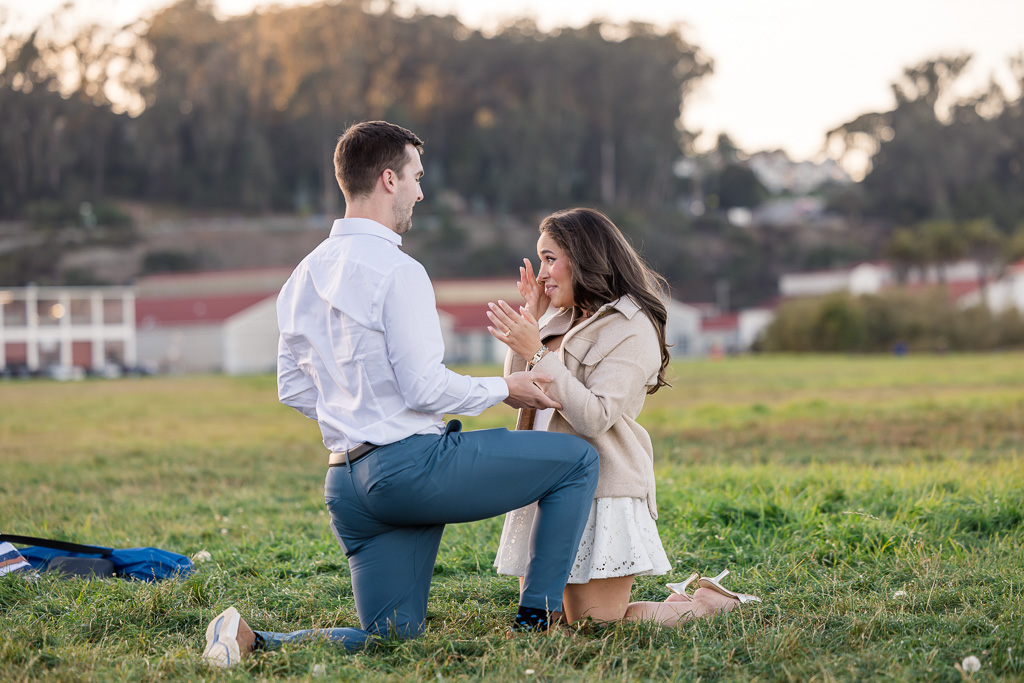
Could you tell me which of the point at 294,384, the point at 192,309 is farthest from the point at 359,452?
the point at 192,309

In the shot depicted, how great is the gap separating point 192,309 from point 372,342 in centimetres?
6754

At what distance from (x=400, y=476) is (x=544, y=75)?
4124 inches

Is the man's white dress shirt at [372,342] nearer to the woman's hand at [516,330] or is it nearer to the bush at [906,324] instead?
the woman's hand at [516,330]

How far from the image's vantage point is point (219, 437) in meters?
15.2

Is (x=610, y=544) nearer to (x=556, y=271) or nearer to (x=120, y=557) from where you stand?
(x=556, y=271)

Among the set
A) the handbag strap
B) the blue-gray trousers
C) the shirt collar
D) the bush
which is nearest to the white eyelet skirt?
the blue-gray trousers

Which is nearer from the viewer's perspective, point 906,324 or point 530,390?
point 530,390

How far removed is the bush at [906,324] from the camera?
53.5 metres

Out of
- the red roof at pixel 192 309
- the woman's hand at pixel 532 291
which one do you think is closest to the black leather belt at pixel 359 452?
the woman's hand at pixel 532 291

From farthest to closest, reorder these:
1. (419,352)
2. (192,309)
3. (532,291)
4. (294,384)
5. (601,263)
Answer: (192,309) → (532,291) → (601,263) → (294,384) → (419,352)

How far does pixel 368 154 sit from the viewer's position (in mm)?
3797

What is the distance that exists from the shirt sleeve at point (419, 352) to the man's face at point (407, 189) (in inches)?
10.4

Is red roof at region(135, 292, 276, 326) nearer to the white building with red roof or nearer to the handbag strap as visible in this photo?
the white building with red roof

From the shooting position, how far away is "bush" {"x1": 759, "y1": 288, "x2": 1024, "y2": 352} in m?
53.5
